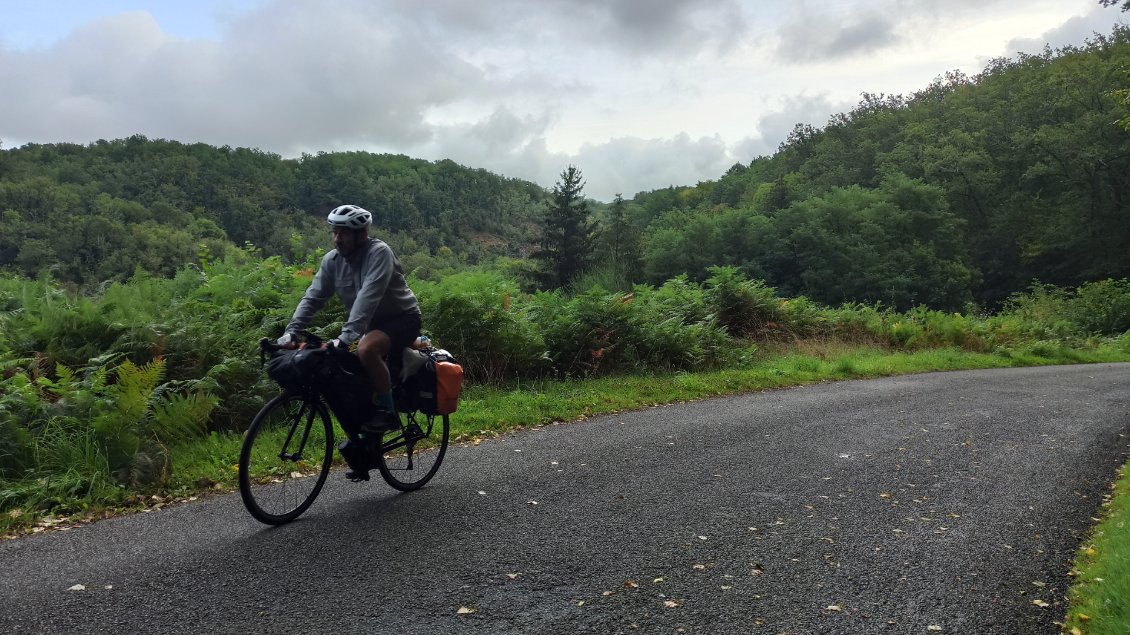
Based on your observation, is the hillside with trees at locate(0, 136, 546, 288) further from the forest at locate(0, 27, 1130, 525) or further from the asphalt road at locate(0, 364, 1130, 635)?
the asphalt road at locate(0, 364, 1130, 635)

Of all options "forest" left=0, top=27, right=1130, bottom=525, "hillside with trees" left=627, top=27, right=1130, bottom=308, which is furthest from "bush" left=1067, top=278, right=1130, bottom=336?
"hillside with trees" left=627, top=27, right=1130, bottom=308

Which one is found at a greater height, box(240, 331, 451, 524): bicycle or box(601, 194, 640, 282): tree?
box(601, 194, 640, 282): tree

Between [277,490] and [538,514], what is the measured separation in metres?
1.98

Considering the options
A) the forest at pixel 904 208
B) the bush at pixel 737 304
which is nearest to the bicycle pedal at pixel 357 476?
the bush at pixel 737 304

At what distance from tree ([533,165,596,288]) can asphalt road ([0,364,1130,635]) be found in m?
60.2

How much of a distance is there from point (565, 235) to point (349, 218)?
6351cm

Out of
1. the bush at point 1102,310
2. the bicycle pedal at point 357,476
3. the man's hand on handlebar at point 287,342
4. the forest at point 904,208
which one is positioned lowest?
the bush at point 1102,310

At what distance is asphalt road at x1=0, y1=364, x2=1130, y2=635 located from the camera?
344cm

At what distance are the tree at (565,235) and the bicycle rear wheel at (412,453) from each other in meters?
60.3

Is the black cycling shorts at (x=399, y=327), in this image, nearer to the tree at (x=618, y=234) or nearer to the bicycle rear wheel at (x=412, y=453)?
the bicycle rear wheel at (x=412, y=453)

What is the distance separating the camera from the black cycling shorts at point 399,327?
493 cm

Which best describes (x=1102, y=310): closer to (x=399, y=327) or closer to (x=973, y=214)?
(x=973, y=214)

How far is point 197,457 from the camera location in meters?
6.16

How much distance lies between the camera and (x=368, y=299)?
4.65 metres
